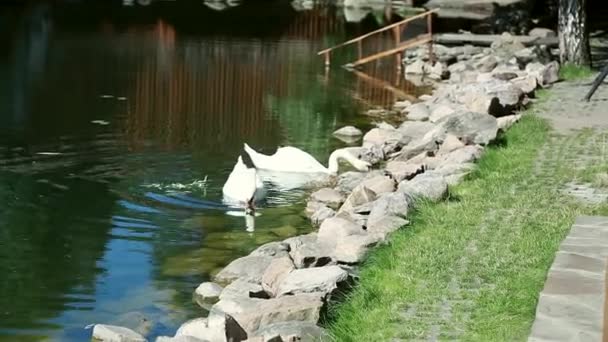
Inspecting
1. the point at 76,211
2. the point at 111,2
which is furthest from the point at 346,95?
the point at 111,2

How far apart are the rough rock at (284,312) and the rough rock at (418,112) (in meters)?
10.6

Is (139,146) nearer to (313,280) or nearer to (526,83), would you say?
(526,83)

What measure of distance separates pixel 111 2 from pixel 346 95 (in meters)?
22.3

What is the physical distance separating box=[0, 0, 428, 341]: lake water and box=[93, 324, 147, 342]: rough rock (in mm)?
304

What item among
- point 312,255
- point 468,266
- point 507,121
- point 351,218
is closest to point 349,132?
point 507,121

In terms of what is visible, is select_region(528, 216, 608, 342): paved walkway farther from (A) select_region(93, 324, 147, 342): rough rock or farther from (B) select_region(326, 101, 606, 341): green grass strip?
(A) select_region(93, 324, 147, 342): rough rock

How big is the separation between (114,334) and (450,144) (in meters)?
5.57

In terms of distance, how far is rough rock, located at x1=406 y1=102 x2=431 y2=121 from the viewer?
55.8ft

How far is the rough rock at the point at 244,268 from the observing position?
8.45 m

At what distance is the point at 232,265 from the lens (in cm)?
876

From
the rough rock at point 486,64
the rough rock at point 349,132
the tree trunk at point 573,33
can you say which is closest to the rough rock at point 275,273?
the rough rock at point 349,132

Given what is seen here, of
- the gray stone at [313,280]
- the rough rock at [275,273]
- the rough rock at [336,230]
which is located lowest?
the rough rock at [275,273]

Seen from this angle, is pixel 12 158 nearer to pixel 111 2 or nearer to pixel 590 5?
pixel 111 2

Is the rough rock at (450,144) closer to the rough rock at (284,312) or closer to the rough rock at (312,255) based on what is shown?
the rough rock at (312,255)
